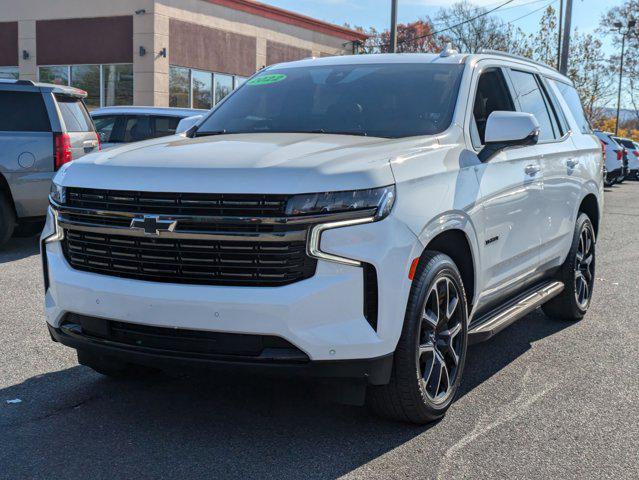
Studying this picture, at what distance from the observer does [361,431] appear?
4027mm

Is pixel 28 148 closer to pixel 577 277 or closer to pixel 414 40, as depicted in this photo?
pixel 577 277

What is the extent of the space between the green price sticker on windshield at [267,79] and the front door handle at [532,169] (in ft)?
5.71

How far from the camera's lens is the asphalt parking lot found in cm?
359

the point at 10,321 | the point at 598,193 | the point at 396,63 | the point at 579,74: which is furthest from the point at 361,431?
the point at 579,74

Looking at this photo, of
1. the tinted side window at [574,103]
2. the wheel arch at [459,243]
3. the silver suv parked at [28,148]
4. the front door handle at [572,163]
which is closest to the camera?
the wheel arch at [459,243]

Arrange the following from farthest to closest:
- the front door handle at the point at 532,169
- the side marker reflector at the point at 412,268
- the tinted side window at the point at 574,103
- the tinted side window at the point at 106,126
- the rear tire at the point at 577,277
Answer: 1. the tinted side window at the point at 106,126
2. the tinted side window at the point at 574,103
3. the rear tire at the point at 577,277
4. the front door handle at the point at 532,169
5. the side marker reflector at the point at 412,268

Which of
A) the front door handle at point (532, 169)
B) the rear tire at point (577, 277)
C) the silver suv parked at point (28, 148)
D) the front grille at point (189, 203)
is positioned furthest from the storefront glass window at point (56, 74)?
the front grille at point (189, 203)

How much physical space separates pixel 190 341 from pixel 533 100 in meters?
3.50

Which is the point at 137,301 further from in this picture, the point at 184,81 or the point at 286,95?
the point at 184,81

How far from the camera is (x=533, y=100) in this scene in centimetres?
592

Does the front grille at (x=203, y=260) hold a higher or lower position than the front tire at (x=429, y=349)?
higher

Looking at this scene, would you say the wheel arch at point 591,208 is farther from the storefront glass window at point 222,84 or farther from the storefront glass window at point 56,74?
the storefront glass window at point 56,74

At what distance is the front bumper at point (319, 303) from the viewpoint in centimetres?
342

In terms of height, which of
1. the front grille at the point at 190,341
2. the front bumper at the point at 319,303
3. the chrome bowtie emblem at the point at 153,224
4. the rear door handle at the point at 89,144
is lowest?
the front grille at the point at 190,341
